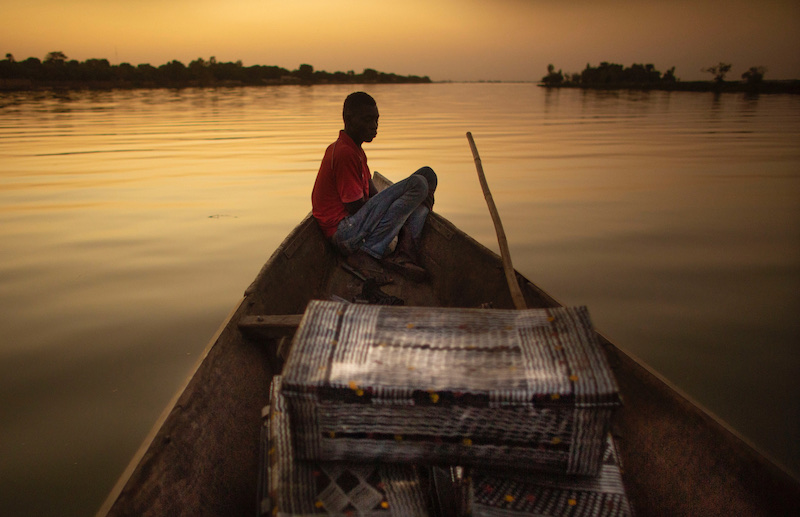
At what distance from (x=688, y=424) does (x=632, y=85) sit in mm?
111723

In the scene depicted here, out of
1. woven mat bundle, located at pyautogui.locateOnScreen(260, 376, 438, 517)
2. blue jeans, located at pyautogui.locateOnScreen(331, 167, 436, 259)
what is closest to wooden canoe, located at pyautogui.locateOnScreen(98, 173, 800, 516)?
woven mat bundle, located at pyautogui.locateOnScreen(260, 376, 438, 517)

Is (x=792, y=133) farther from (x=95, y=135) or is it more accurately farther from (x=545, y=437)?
(x=95, y=135)

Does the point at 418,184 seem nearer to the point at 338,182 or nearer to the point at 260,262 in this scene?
the point at 338,182

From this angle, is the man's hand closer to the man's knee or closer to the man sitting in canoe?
the man sitting in canoe

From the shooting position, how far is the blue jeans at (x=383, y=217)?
4082 millimetres

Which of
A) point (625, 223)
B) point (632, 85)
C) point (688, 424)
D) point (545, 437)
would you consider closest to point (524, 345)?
point (545, 437)

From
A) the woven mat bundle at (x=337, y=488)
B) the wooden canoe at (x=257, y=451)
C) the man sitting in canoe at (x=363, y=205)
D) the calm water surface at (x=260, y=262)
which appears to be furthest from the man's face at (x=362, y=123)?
the woven mat bundle at (x=337, y=488)

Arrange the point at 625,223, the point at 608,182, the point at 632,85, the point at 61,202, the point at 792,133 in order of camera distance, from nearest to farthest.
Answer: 1. the point at 625,223
2. the point at 61,202
3. the point at 608,182
4. the point at 792,133
5. the point at 632,85

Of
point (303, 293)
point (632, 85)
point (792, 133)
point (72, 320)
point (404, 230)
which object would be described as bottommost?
point (72, 320)

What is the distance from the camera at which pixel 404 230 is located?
14.2 ft

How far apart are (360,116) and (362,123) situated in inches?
→ 2.4

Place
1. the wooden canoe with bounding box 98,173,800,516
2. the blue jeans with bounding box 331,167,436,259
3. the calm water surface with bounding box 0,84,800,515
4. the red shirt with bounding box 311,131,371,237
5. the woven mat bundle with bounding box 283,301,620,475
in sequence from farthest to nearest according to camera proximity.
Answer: the blue jeans with bounding box 331,167,436,259 < the red shirt with bounding box 311,131,371,237 < the calm water surface with bounding box 0,84,800,515 < the wooden canoe with bounding box 98,173,800,516 < the woven mat bundle with bounding box 283,301,620,475

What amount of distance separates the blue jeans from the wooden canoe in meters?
1.51

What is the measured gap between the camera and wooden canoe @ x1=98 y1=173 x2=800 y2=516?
1.52 metres
